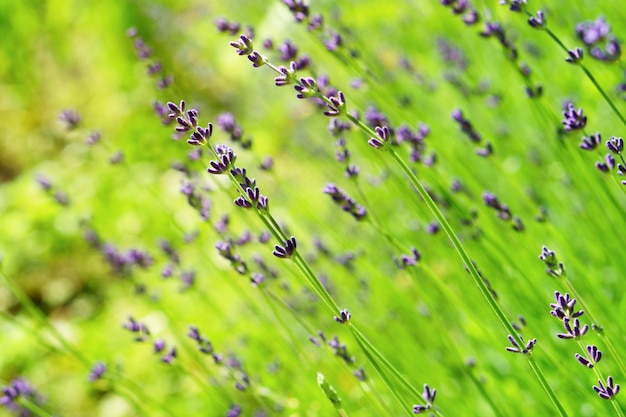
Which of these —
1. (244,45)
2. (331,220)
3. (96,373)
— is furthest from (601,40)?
(331,220)

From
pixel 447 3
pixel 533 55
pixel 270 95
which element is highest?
pixel 270 95

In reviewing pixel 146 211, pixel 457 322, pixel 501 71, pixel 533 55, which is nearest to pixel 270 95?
pixel 146 211

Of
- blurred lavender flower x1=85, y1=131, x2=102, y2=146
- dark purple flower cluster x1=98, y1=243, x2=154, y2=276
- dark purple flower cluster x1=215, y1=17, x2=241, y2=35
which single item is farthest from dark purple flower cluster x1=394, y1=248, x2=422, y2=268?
blurred lavender flower x1=85, y1=131, x2=102, y2=146

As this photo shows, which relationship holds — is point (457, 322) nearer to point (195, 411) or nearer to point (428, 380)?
point (428, 380)

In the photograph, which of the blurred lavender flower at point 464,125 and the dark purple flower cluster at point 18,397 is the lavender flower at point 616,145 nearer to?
the blurred lavender flower at point 464,125

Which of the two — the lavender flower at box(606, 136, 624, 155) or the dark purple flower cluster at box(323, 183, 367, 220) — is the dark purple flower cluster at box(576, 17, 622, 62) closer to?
the lavender flower at box(606, 136, 624, 155)

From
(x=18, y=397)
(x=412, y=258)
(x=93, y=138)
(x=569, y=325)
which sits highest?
(x=93, y=138)

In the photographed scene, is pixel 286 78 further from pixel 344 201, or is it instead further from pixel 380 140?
pixel 344 201
